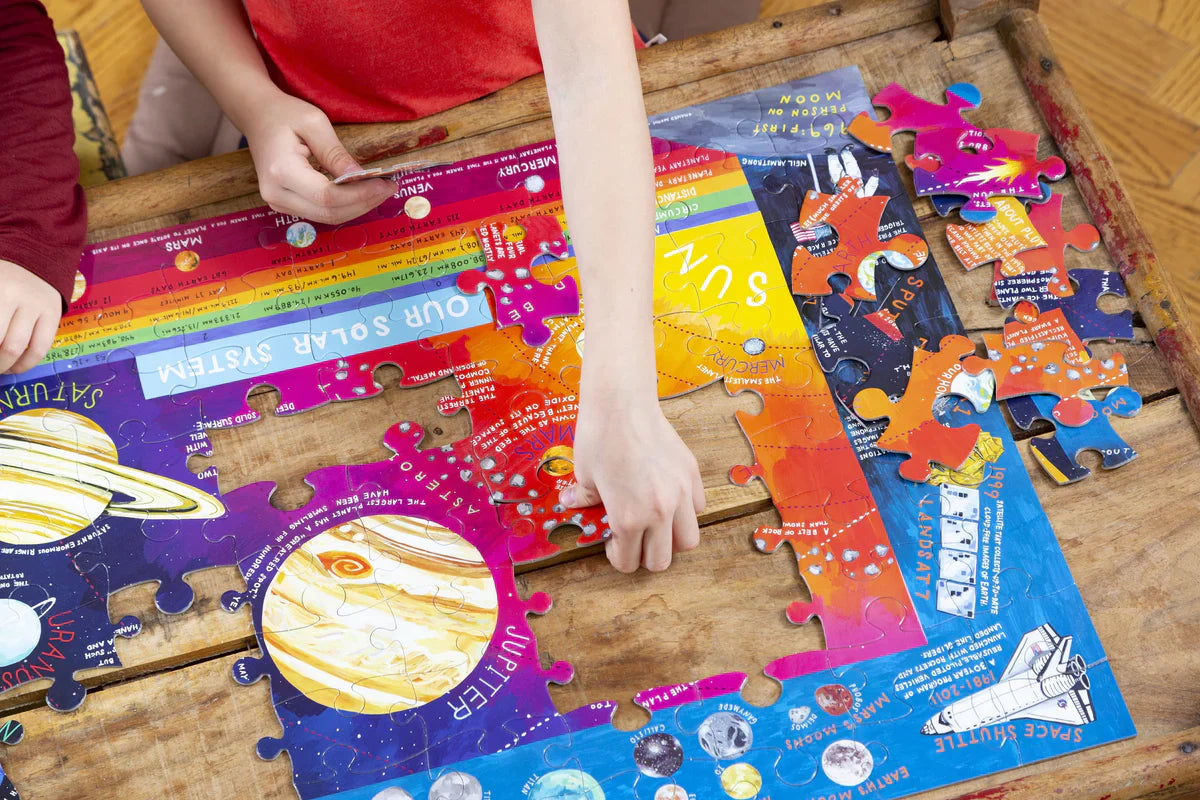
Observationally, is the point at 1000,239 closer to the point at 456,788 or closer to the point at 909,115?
the point at 909,115

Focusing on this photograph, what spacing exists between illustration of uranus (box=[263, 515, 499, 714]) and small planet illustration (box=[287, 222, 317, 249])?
1.28 feet

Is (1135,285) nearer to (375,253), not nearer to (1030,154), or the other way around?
(1030,154)

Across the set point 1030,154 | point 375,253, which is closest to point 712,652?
point 375,253

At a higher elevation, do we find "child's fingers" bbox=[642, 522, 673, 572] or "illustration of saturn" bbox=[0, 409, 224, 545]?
"illustration of saturn" bbox=[0, 409, 224, 545]

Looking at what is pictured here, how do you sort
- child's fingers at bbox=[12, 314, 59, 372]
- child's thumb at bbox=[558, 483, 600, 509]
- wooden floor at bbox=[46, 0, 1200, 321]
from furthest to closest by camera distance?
wooden floor at bbox=[46, 0, 1200, 321] → child's fingers at bbox=[12, 314, 59, 372] → child's thumb at bbox=[558, 483, 600, 509]

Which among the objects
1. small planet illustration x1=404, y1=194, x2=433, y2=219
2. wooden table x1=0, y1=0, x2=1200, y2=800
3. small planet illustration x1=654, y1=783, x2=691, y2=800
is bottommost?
small planet illustration x1=654, y1=783, x2=691, y2=800

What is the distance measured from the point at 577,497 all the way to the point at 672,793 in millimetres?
326

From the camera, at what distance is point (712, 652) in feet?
3.43

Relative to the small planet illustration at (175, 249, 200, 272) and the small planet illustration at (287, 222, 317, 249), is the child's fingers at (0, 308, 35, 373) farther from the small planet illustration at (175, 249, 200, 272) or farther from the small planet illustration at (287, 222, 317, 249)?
the small planet illustration at (287, 222, 317, 249)

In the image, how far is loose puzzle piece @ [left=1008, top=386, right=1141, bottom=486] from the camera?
1104mm

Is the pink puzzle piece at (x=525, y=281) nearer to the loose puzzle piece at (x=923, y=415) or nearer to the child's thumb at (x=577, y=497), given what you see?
the child's thumb at (x=577, y=497)

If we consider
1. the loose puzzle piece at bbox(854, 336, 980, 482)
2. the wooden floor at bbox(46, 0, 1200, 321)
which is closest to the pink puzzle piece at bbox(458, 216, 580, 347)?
the loose puzzle piece at bbox(854, 336, 980, 482)

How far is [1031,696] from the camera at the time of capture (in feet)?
3.31

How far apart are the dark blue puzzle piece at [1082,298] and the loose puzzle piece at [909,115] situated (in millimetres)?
235
